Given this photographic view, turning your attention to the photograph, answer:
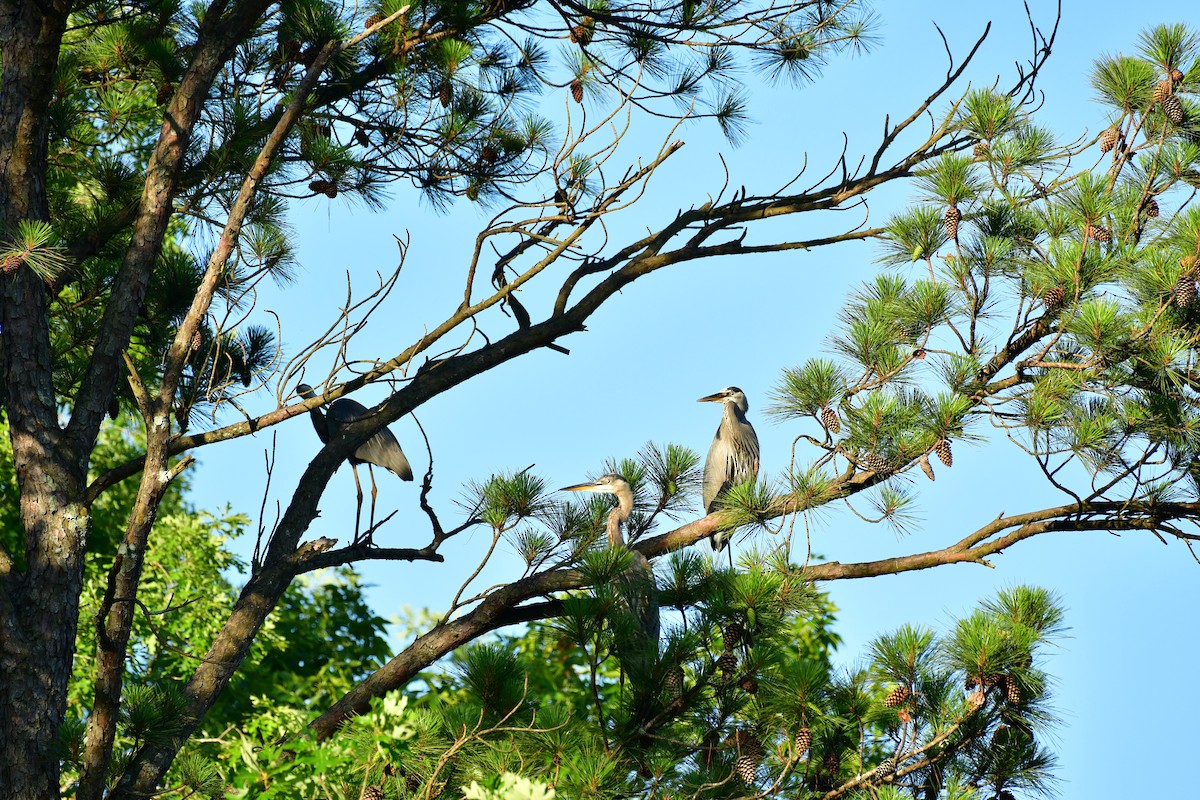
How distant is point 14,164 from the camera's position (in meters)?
→ 4.04

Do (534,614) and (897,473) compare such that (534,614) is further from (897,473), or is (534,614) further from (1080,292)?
(1080,292)

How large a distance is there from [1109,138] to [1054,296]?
79cm

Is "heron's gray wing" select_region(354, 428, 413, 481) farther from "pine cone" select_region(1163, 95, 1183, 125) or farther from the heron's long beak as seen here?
"pine cone" select_region(1163, 95, 1183, 125)

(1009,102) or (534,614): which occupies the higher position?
(1009,102)

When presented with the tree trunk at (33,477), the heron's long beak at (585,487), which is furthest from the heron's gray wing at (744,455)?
the tree trunk at (33,477)

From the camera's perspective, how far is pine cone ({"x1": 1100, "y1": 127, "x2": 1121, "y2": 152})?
424cm

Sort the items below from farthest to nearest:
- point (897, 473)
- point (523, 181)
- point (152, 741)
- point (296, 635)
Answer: point (296, 635) → point (523, 181) → point (897, 473) → point (152, 741)

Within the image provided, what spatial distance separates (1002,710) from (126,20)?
162 inches

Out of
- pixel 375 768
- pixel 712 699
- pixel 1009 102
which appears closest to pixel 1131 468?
pixel 1009 102

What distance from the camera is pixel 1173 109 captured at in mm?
4164

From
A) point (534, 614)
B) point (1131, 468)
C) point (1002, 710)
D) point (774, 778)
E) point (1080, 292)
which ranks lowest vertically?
point (774, 778)

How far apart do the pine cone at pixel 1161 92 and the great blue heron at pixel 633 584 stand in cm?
232

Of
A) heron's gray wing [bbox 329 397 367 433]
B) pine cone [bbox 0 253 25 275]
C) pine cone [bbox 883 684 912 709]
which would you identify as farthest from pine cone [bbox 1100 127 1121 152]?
heron's gray wing [bbox 329 397 367 433]

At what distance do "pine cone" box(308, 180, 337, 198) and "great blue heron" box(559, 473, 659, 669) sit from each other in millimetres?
1544
